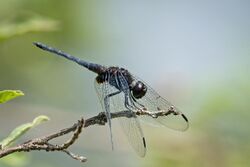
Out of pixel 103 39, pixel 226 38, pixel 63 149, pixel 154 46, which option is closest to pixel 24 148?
pixel 63 149

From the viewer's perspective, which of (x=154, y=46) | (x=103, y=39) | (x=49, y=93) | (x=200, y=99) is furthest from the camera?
(x=154, y=46)

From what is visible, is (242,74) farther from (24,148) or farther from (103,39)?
(24,148)

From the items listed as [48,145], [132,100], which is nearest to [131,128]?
[132,100]

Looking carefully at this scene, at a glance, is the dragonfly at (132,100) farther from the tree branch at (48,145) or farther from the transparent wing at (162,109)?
the tree branch at (48,145)

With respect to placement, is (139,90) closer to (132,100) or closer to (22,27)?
(132,100)

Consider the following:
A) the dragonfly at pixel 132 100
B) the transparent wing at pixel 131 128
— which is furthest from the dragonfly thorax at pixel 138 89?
the transparent wing at pixel 131 128
